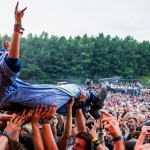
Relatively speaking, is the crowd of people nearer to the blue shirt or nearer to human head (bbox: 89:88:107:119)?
the blue shirt

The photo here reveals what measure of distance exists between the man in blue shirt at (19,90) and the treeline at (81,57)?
41.0 metres

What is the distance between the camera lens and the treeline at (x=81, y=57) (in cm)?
4691

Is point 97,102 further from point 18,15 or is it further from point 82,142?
point 18,15

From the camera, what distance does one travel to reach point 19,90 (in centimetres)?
341

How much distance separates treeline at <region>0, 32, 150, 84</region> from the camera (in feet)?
154

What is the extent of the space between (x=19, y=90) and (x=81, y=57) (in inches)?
1825

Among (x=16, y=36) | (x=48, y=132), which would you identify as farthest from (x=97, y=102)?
(x=16, y=36)

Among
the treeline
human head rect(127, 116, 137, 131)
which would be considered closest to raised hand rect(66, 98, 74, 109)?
human head rect(127, 116, 137, 131)

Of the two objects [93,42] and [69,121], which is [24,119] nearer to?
[69,121]

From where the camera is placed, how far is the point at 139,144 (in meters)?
1.95

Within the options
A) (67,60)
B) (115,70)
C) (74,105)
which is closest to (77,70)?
(67,60)

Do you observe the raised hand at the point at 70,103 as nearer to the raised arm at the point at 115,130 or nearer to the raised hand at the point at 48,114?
the raised hand at the point at 48,114

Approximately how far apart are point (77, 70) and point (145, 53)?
48.4ft

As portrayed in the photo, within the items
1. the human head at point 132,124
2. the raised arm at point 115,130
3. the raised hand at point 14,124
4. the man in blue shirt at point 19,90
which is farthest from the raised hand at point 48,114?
the human head at point 132,124
